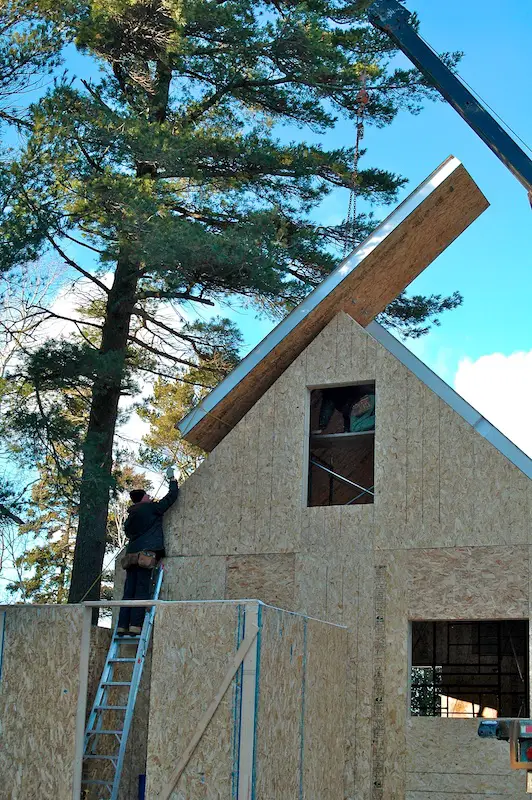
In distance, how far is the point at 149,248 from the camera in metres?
15.0

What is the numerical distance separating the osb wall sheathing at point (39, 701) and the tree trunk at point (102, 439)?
424cm

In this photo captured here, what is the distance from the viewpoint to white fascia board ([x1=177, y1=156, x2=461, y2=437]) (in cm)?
1172

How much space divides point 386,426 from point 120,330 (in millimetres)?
7729

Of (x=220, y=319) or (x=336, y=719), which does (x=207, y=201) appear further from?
(x=336, y=719)

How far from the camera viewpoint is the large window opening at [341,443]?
12.2 metres

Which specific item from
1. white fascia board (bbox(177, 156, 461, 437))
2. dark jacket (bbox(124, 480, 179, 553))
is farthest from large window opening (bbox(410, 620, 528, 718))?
white fascia board (bbox(177, 156, 461, 437))

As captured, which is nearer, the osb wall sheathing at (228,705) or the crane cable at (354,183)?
the osb wall sheathing at (228,705)

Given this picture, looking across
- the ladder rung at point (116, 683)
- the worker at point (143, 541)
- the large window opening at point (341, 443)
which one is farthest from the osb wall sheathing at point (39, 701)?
the large window opening at point (341, 443)

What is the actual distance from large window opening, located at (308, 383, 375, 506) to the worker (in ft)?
6.27

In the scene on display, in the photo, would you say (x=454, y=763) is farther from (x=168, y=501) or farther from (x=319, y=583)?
(x=168, y=501)

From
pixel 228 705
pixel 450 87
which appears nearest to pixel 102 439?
pixel 228 705

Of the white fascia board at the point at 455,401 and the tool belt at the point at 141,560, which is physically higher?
the white fascia board at the point at 455,401

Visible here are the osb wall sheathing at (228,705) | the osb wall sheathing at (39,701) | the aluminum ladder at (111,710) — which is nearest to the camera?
the osb wall sheathing at (228,705)

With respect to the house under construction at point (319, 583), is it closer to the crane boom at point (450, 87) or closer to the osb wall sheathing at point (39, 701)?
the osb wall sheathing at point (39, 701)
